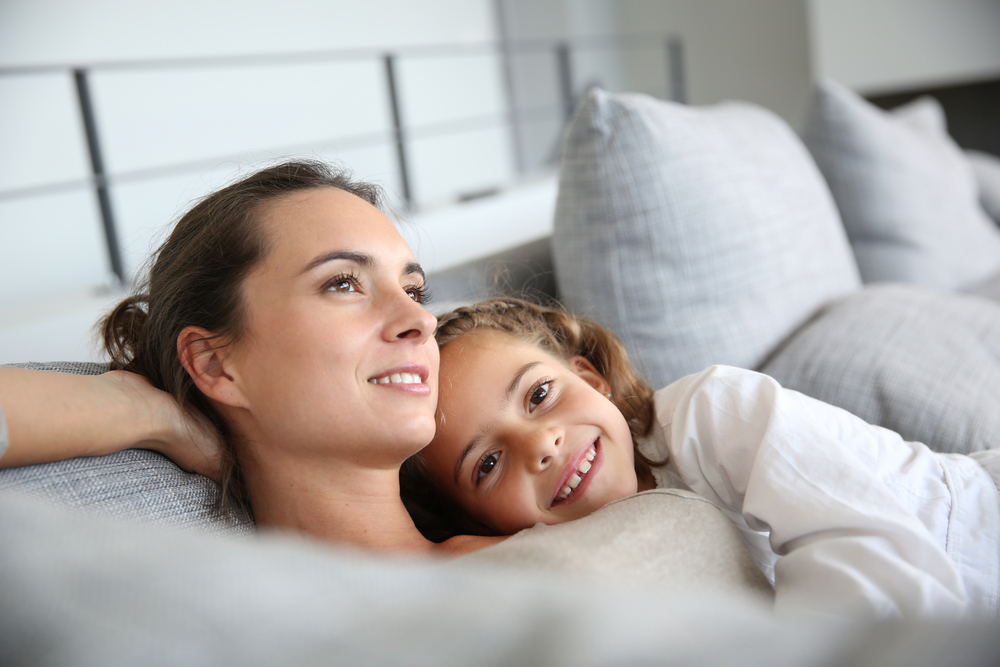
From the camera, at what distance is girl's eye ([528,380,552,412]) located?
0.92 meters

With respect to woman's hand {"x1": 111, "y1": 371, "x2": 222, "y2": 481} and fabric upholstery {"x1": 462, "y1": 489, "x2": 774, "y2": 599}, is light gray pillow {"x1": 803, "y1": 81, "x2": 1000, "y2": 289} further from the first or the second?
woman's hand {"x1": 111, "y1": 371, "x2": 222, "y2": 481}

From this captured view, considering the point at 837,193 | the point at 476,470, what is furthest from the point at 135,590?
the point at 837,193

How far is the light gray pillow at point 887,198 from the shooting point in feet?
6.14

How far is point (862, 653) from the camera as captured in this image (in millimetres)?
286

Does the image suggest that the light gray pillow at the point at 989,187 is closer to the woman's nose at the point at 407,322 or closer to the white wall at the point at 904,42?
the white wall at the point at 904,42

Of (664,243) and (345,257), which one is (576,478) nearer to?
(345,257)

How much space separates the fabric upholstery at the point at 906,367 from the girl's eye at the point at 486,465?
54 centimetres

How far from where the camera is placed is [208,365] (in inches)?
31.9

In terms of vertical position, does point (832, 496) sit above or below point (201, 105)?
below

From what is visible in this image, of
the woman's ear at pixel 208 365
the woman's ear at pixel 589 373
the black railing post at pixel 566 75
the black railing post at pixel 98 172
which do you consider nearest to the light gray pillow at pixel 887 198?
the woman's ear at pixel 589 373

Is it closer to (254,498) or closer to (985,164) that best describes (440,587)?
(254,498)

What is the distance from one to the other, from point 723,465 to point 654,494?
0.57 ft

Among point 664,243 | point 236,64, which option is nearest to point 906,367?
point 664,243

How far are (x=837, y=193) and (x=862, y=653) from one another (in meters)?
1.85
